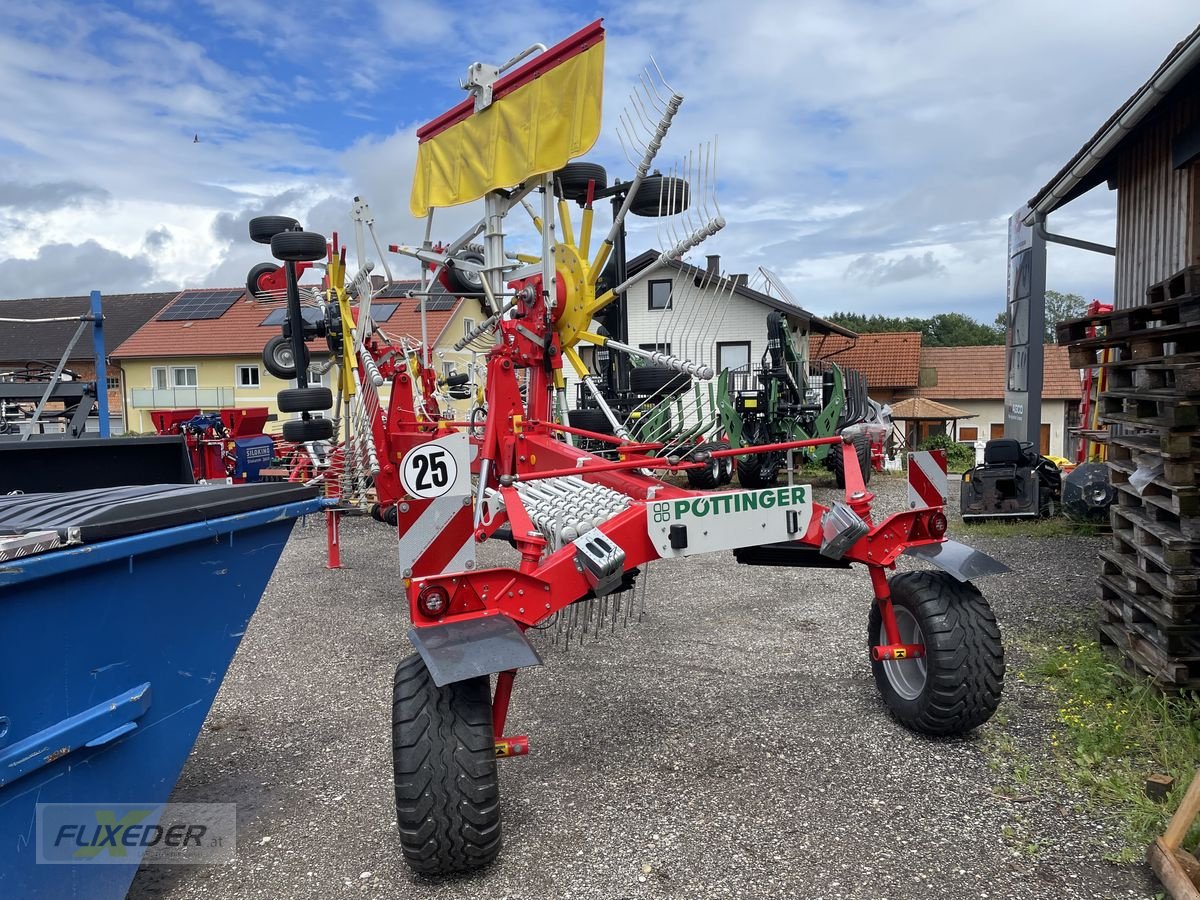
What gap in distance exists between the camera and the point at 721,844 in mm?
3162

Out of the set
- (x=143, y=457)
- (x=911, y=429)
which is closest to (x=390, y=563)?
(x=143, y=457)

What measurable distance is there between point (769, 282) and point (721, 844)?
18.4ft

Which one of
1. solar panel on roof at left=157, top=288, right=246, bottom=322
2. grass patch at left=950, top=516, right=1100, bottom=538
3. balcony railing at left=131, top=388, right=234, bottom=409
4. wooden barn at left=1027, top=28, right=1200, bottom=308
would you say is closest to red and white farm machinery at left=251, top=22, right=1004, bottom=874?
wooden barn at left=1027, top=28, right=1200, bottom=308

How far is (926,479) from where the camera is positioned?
4.08 m

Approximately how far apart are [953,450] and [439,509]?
103ft

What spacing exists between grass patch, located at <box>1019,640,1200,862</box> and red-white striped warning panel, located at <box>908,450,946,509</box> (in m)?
1.25

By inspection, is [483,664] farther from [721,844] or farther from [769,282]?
[769,282]

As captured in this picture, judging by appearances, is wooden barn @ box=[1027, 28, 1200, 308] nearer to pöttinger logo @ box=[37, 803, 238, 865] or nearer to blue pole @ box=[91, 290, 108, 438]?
pöttinger logo @ box=[37, 803, 238, 865]

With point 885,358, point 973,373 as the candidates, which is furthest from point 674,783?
point 973,373

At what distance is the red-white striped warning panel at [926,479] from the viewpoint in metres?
4.04

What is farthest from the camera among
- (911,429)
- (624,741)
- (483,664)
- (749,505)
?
(911,429)

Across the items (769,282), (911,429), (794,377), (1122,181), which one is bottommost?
(911,429)

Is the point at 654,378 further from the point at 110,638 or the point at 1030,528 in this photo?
the point at 1030,528

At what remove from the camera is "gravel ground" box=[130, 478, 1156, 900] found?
9.73ft
